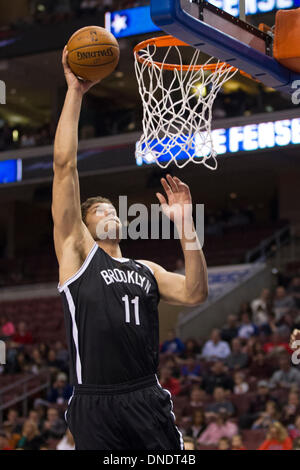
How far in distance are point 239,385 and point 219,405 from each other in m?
0.51

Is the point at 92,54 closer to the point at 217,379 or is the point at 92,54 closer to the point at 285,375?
the point at 285,375

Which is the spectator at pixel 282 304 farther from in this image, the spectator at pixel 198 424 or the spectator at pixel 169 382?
the spectator at pixel 198 424

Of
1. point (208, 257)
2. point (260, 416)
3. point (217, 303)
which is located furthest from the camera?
point (208, 257)

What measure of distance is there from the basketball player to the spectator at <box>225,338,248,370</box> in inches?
290

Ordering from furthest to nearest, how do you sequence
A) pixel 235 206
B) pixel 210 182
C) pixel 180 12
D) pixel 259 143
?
pixel 235 206, pixel 210 182, pixel 259 143, pixel 180 12

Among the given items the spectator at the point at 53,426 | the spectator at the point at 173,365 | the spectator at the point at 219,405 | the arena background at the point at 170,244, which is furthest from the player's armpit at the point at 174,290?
the spectator at the point at 173,365

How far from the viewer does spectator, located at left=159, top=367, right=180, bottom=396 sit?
10.6 m

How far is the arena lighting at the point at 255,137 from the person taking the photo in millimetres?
13406

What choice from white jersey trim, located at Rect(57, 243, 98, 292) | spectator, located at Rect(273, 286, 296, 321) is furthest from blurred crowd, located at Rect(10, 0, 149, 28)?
white jersey trim, located at Rect(57, 243, 98, 292)

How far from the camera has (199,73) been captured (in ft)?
17.2

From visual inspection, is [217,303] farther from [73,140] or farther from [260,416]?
[73,140]

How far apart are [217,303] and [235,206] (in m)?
8.45

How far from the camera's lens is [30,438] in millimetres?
9656

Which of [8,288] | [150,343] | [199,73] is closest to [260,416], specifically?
[199,73]
